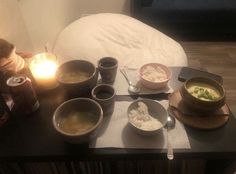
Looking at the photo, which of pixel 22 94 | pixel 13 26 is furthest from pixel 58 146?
pixel 13 26

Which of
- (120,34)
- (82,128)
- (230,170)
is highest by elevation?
(82,128)

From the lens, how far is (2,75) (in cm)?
88

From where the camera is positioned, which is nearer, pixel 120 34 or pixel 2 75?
pixel 2 75

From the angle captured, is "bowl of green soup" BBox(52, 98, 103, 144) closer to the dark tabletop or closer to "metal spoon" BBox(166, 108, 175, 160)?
the dark tabletop

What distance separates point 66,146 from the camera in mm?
781

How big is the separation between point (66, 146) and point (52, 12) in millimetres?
1489

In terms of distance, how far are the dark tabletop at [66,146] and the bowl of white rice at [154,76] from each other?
21 centimetres

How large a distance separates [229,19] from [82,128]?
Result: 2.39 m


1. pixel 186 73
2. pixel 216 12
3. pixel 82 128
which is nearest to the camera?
pixel 82 128

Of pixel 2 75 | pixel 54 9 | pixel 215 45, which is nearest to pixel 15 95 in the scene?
pixel 2 75

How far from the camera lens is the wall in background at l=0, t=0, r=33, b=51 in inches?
46.9

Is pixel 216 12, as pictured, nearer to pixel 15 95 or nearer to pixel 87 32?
pixel 87 32

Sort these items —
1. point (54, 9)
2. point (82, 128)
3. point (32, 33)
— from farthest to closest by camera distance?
point (54, 9), point (32, 33), point (82, 128)

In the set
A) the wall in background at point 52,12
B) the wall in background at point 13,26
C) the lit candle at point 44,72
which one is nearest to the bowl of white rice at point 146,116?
the lit candle at point 44,72
